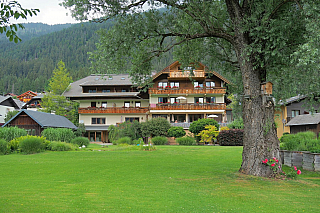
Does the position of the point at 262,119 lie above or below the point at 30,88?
below

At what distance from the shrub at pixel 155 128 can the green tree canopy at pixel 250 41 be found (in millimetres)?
23776

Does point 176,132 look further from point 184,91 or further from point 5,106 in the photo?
point 5,106

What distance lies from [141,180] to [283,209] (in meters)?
4.49

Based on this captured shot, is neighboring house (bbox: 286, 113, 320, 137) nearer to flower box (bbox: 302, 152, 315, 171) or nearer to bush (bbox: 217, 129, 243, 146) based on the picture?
bush (bbox: 217, 129, 243, 146)

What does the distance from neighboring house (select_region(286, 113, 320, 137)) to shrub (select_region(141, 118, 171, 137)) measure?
17.7 m

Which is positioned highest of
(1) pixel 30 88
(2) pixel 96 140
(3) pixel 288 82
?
(1) pixel 30 88

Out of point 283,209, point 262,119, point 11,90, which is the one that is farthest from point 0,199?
point 11,90

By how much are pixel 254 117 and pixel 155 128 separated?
27.8 m

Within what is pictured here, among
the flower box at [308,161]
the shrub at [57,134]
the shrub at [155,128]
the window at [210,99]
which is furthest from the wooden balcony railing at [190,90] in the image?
the flower box at [308,161]

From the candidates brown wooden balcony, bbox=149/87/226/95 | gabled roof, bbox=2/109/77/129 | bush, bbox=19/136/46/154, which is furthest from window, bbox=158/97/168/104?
bush, bbox=19/136/46/154

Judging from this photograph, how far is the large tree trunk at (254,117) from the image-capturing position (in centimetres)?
1007

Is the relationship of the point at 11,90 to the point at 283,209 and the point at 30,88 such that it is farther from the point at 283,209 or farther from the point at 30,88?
the point at 283,209

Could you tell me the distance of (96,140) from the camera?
50.3 meters

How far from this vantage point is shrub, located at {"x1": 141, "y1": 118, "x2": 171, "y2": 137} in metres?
37.2
